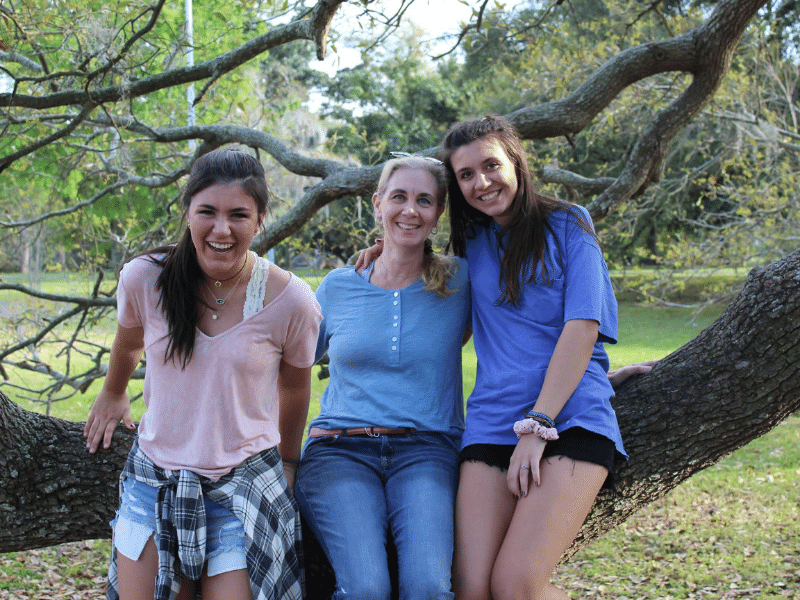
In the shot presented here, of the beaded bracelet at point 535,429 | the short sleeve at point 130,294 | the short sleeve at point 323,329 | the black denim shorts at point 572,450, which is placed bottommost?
the black denim shorts at point 572,450

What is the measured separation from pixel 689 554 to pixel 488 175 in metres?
3.81

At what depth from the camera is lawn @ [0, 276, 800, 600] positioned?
4680mm

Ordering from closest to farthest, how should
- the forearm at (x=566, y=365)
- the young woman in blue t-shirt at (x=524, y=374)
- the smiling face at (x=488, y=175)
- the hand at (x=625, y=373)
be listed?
1. the young woman in blue t-shirt at (x=524, y=374)
2. the forearm at (x=566, y=365)
3. the smiling face at (x=488, y=175)
4. the hand at (x=625, y=373)

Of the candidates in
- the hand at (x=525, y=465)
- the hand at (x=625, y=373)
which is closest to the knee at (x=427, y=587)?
the hand at (x=525, y=465)

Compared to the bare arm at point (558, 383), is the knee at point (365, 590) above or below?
below

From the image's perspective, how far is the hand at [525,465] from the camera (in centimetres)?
222

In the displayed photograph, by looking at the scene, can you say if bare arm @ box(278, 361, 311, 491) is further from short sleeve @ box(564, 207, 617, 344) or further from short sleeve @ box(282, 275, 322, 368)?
short sleeve @ box(564, 207, 617, 344)

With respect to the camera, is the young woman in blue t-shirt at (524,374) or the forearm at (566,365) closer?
the young woman in blue t-shirt at (524,374)

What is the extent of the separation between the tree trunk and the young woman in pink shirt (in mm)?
351

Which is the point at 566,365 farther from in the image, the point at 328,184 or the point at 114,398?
the point at 328,184

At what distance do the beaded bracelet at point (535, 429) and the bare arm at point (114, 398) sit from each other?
4.12ft

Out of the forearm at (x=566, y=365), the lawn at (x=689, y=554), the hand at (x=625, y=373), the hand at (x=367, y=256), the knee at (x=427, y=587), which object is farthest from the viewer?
the lawn at (x=689, y=554)

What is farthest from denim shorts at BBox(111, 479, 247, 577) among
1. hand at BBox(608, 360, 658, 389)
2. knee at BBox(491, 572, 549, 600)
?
hand at BBox(608, 360, 658, 389)

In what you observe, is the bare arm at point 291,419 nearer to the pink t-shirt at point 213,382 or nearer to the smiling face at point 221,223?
the pink t-shirt at point 213,382
